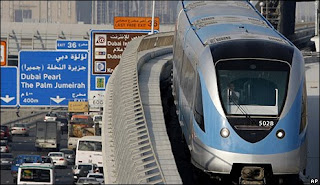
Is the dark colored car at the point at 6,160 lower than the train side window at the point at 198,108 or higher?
lower

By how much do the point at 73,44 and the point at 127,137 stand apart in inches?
1829

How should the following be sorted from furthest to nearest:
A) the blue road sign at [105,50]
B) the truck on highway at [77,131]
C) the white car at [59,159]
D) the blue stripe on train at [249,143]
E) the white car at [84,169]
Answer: the truck on highway at [77,131] → the white car at [59,159] → the white car at [84,169] → the blue road sign at [105,50] → the blue stripe on train at [249,143]

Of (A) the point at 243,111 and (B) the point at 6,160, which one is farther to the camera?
(B) the point at 6,160

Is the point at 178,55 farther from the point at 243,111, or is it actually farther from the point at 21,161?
the point at 21,161

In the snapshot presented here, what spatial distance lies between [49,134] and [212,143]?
54.7 metres

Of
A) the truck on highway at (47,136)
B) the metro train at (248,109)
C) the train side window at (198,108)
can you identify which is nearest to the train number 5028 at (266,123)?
the metro train at (248,109)

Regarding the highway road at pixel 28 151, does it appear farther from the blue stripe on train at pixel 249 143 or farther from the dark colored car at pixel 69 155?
the blue stripe on train at pixel 249 143

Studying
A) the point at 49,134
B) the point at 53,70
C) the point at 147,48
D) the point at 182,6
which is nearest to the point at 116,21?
the point at 49,134

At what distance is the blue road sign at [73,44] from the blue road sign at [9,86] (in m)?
16.7

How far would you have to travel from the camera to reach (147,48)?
135 feet

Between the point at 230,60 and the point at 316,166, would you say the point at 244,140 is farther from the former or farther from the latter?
the point at 316,166

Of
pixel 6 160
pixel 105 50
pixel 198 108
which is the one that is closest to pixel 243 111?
pixel 198 108

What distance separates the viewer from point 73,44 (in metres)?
67.9

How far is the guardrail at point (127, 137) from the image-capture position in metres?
18.9
